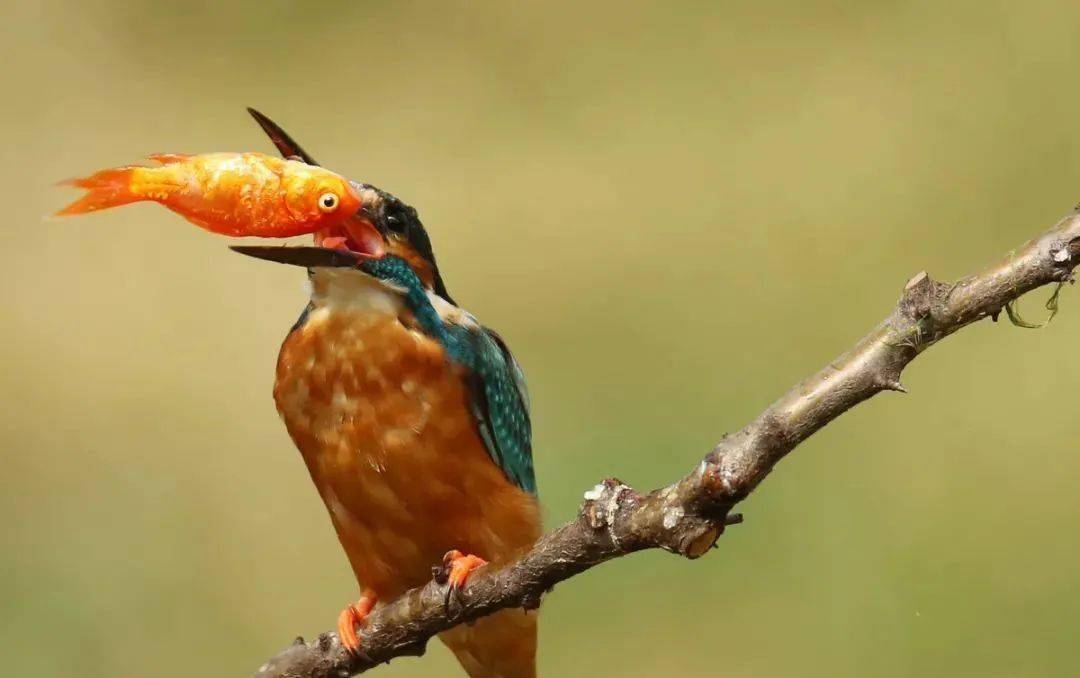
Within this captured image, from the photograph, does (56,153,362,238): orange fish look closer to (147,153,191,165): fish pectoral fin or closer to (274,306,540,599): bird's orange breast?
(147,153,191,165): fish pectoral fin

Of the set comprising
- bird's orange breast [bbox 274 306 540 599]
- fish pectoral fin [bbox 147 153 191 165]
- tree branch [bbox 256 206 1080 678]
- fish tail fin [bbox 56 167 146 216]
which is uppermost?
fish pectoral fin [bbox 147 153 191 165]

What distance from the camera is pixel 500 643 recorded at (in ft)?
6.22

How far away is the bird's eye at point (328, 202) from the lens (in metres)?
1.47

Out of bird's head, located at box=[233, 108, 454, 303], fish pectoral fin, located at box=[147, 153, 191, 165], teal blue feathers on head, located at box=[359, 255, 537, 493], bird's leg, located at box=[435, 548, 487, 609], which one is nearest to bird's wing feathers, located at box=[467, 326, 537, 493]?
teal blue feathers on head, located at box=[359, 255, 537, 493]

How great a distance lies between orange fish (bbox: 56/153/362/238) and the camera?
1.41 m

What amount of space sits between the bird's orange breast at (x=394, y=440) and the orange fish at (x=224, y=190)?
241 mm

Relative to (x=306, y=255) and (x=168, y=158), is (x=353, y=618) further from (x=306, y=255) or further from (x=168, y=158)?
(x=168, y=158)

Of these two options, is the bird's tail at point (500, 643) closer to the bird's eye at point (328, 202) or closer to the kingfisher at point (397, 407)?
the kingfisher at point (397, 407)

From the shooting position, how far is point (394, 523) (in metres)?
1.72

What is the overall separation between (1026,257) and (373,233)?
0.84 m

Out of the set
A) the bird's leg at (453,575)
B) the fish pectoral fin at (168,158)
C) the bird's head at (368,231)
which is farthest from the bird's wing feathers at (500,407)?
the fish pectoral fin at (168,158)

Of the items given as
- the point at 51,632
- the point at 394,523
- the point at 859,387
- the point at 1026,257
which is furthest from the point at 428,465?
the point at 51,632

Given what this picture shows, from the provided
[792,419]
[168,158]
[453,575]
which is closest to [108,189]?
[168,158]

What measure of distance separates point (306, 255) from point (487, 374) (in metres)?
0.37
